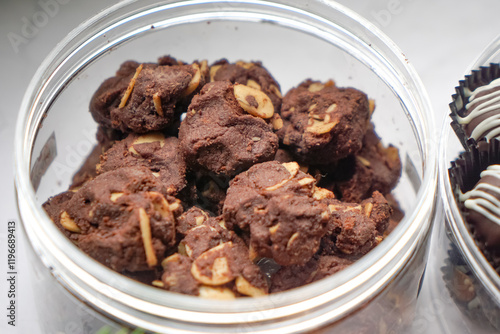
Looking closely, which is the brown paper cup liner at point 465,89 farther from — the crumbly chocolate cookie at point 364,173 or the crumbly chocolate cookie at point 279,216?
the crumbly chocolate cookie at point 279,216

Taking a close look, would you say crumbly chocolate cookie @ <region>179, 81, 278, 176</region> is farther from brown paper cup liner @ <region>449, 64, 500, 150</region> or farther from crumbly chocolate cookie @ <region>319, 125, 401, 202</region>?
brown paper cup liner @ <region>449, 64, 500, 150</region>

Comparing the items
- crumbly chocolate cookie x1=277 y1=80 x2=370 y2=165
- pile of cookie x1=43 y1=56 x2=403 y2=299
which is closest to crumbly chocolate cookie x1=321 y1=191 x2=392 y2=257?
pile of cookie x1=43 y1=56 x2=403 y2=299

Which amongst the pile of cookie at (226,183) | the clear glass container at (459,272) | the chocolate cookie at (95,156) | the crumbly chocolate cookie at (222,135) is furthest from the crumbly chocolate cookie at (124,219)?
the clear glass container at (459,272)

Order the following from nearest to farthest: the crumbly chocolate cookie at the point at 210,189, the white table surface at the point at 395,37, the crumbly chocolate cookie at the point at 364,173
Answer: the crumbly chocolate cookie at the point at 210,189
the crumbly chocolate cookie at the point at 364,173
the white table surface at the point at 395,37

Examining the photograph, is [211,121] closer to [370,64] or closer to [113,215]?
[113,215]

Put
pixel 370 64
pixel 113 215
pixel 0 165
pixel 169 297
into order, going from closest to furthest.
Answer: pixel 169 297 → pixel 113 215 → pixel 370 64 → pixel 0 165

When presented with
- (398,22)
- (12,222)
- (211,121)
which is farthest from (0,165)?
(398,22)
